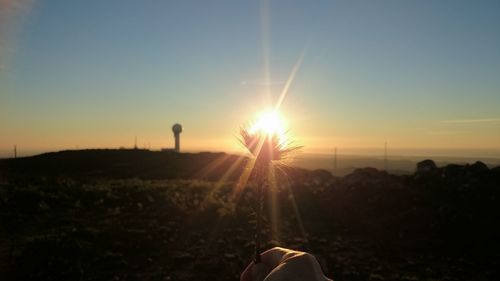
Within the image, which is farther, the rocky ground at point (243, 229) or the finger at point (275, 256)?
the rocky ground at point (243, 229)

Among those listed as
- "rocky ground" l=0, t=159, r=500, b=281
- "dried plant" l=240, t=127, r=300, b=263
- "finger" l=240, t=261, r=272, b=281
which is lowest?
"rocky ground" l=0, t=159, r=500, b=281

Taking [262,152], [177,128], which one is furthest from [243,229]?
[177,128]

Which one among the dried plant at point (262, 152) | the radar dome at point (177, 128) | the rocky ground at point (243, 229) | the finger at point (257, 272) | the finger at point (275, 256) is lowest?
the rocky ground at point (243, 229)

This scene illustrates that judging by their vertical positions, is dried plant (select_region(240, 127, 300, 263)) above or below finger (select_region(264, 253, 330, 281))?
above

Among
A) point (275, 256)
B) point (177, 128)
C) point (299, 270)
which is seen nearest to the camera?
point (299, 270)

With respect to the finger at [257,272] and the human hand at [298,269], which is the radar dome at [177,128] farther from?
the human hand at [298,269]

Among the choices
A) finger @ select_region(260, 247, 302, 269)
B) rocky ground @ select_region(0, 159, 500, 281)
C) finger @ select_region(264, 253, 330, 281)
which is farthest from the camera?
rocky ground @ select_region(0, 159, 500, 281)

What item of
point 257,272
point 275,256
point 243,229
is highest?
point 275,256

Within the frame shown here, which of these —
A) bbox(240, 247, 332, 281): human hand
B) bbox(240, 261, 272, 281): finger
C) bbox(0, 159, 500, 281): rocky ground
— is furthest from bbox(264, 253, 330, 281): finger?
bbox(0, 159, 500, 281): rocky ground

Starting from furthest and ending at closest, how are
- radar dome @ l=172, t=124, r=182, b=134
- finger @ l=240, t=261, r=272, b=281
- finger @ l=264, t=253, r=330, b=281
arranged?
1. radar dome @ l=172, t=124, r=182, b=134
2. finger @ l=240, t=261, r=272, b=281
3. finger @ l=264, t=253, r=330, b=281

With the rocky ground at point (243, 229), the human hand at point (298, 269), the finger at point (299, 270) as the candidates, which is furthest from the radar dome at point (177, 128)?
the finger at point (299, 270)

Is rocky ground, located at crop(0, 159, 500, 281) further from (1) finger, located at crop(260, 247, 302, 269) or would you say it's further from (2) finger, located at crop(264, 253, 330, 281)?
(2) finger, located at crop(264, 253, 330, 281)

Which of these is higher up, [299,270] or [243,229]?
[299,270]

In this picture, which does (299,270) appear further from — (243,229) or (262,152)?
(243,229)
